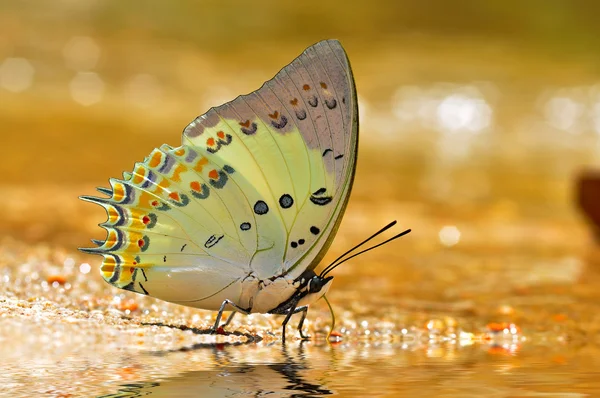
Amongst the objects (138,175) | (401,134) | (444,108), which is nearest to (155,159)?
(138,175)

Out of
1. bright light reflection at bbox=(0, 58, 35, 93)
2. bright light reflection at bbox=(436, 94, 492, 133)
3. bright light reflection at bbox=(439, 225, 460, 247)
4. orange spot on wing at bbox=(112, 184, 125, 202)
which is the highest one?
bright light reflection at bbox=(0, 58, 35, 93)

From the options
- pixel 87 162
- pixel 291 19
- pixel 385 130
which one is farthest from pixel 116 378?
pixel 291 19

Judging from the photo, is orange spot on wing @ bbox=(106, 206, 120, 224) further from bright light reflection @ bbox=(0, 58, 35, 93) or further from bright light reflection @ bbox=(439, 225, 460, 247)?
bright light reflection @ bbox=(0, 58, 35, 93)

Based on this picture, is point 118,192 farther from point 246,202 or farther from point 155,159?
point 246,202

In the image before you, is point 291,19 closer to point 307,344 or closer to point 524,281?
point 524,281

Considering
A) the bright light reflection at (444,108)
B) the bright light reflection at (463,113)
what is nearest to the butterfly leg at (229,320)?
the bright light reflection at (444,108)

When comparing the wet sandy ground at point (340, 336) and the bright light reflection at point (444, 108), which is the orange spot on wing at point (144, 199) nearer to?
the wet sandy ground at point (340, 336)

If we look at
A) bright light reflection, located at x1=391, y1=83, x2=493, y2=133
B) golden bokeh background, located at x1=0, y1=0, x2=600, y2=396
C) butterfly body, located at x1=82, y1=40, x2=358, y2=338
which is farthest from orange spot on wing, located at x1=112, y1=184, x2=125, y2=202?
bright light reflection, located at x1=391, y1=83, x2=493, y2=133
